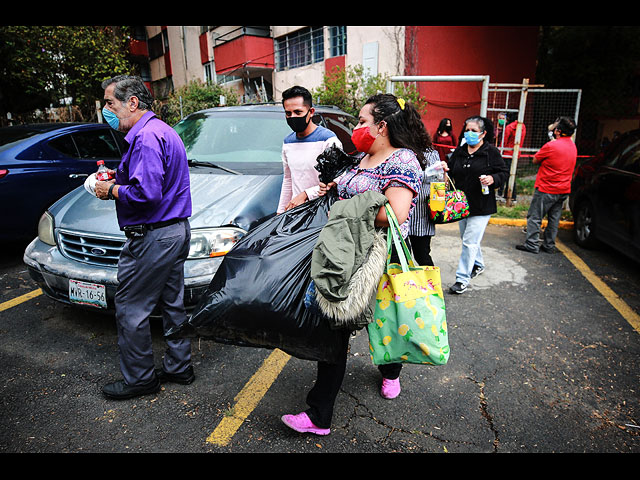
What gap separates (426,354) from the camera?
1.95 m

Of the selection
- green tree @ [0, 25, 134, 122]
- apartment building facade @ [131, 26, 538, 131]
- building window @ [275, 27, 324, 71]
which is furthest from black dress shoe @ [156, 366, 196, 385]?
building window @ [275, 27, 324, 71]

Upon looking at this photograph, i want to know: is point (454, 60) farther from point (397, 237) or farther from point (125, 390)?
point (125, 390)

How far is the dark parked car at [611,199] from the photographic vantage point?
15.0ft

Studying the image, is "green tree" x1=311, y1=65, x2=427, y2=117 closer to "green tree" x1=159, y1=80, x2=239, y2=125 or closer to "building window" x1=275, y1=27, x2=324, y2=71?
"building window" x1=275, y1=27, x2=324, y2=71

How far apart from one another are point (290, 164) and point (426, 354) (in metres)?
1.74

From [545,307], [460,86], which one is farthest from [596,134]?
[545,307]

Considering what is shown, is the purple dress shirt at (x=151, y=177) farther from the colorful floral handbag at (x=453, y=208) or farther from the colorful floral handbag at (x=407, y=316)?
the colorful floral handbag at (x=453, y=208)

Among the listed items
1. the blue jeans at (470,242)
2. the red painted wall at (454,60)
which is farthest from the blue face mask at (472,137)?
the red painted wall at (454,60)

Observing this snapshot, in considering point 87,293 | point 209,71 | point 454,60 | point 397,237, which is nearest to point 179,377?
point 87,293

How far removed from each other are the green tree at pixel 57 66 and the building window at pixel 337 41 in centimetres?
707

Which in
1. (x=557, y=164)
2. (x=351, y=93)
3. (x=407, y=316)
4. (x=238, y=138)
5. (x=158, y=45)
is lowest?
(x=407, y=316)

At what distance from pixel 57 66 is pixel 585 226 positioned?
609 inches

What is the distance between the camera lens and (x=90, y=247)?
3057mm
